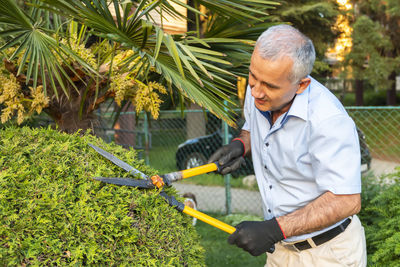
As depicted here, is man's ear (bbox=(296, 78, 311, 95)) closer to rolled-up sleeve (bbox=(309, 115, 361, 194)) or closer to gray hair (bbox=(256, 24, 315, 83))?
gray hair (bbox=(256, 24, 315, 83))

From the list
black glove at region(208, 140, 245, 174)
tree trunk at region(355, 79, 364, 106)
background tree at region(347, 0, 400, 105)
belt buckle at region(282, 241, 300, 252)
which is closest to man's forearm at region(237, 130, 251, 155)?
black glove at region(208, 140, 245, 174)

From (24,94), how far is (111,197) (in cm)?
161

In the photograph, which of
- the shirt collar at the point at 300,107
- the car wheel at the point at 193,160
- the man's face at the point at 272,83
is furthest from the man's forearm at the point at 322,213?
the car wheel at the point at 193,160

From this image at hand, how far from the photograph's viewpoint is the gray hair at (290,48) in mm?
1784

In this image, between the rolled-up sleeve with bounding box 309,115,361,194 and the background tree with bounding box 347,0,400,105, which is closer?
the rolled-up sleeve with bounding box 309,115,361,194

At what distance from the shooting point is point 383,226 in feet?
10.7

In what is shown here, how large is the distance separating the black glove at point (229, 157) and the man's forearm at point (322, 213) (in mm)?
590

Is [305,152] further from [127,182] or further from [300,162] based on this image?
[127,182]

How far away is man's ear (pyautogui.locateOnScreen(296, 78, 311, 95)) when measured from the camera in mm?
1911

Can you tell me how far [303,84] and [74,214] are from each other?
4.06 ft

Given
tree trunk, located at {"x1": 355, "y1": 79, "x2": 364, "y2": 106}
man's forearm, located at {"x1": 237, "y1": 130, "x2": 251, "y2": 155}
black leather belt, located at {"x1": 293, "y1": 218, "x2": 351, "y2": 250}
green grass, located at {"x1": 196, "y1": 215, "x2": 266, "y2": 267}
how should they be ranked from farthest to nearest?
tree trunk, located at {"x1": 355, "y1": 79, "x2": 364, "y2": 106}, green grass, located at {"x1": 196, "y1": 215, "x2": 266, "y2": 267}, man's forearm, located at {"x1": 237, "y1": 130, "x2": 251, "y2": 155}, black leather belt, located at {"x1": 293, "y1": 218, "x2": 351, "y2": 250}

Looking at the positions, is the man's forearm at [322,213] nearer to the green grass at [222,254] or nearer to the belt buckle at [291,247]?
the belt buckle at [291,247]

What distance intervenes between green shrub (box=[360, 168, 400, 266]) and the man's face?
173 centimetres

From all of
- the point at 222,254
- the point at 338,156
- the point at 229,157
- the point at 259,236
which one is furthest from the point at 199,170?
the point at 222,254
